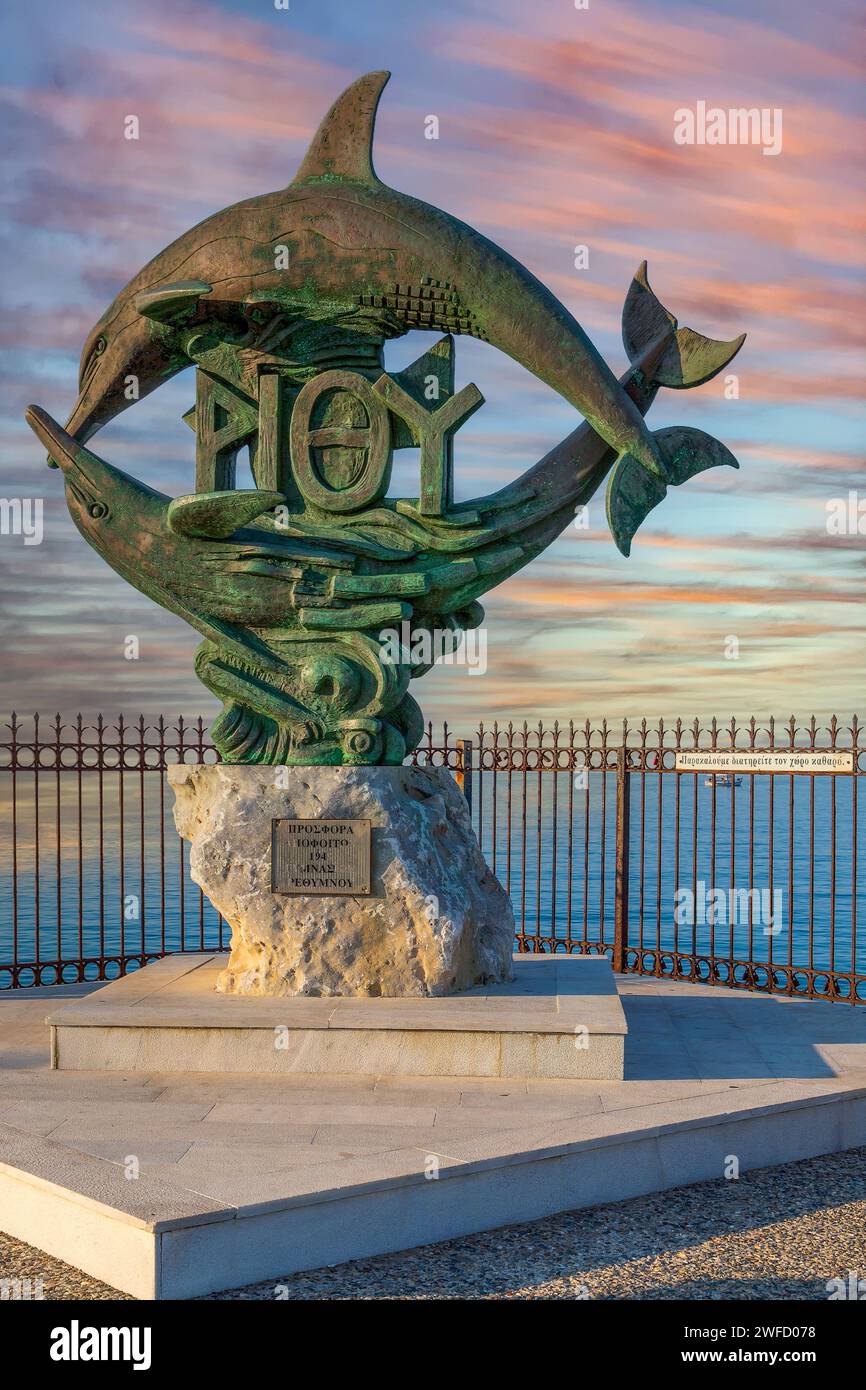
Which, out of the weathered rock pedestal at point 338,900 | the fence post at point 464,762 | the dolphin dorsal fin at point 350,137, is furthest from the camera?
the fence post at point 464,762

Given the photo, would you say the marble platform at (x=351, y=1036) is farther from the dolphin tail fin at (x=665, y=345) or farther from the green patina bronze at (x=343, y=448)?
the dolphin tail fin at (x=665, y=345)

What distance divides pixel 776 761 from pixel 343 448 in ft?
14.7

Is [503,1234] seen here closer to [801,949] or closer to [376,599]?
[376,599]

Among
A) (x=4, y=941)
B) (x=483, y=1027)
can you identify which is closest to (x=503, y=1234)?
(x=483, y=1027)

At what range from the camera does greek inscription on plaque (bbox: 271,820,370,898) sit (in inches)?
304

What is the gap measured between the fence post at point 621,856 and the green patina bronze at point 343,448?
12.3 feet

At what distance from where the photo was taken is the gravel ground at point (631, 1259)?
4.84 meters

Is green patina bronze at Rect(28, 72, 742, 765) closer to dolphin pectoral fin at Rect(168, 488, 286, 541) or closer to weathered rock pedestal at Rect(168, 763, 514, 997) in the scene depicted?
dolphin pectoral fin at Rect(168, 488, 286, 541)

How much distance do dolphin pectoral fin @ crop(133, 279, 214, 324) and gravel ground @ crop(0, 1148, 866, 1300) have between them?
5.32 meters

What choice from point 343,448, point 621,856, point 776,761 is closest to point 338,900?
point 343,448

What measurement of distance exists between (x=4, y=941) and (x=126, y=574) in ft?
67.7

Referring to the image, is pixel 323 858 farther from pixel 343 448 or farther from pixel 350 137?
pixel 350 137

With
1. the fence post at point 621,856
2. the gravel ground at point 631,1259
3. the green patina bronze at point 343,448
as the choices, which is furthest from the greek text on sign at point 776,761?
the gravel ground at point 631,1259

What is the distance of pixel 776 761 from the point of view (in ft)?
34.2
